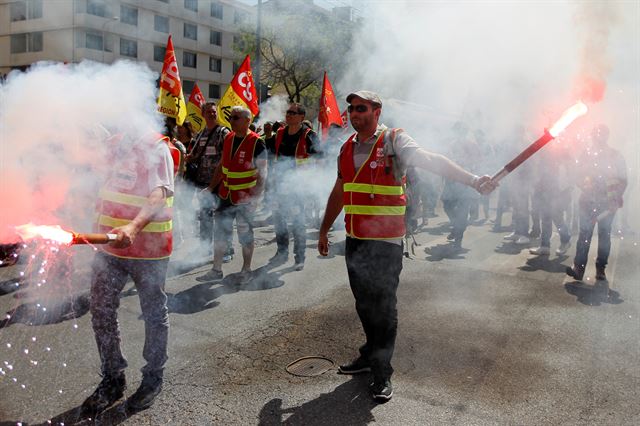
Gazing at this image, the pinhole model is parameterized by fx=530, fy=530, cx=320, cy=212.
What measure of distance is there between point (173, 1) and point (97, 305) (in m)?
2.99

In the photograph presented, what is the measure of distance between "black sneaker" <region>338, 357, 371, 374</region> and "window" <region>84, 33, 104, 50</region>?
2837 millimetres

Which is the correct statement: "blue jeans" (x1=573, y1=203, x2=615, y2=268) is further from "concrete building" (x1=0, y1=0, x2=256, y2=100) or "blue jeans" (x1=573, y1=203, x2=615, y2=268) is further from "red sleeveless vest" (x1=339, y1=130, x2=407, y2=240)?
"concrete building" (x1=0, y1=0, x2=256, y2=100)

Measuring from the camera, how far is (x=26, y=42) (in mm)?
3787

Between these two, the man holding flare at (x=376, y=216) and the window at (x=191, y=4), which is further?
the window at (x=191, y=4)

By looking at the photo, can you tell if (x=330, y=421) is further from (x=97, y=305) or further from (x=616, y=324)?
(x=616, y=324)

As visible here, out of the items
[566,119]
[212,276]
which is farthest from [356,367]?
[212,276]

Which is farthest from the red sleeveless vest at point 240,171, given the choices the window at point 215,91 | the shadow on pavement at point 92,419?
the window at point 215,91

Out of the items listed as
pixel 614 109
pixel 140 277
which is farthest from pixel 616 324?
pixel 614 109

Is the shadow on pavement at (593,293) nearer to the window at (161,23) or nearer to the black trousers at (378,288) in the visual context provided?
the black trousers at (378,288)

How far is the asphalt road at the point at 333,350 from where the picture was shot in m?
3.19

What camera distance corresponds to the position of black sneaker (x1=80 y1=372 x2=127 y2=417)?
305 centimetres

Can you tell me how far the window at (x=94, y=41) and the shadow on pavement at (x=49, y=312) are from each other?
2246 millimetres

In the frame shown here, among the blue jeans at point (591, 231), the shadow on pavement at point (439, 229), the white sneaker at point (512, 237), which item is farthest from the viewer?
the shadow on pavement at point (439, 229)

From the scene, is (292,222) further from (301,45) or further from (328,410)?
(328,410)
